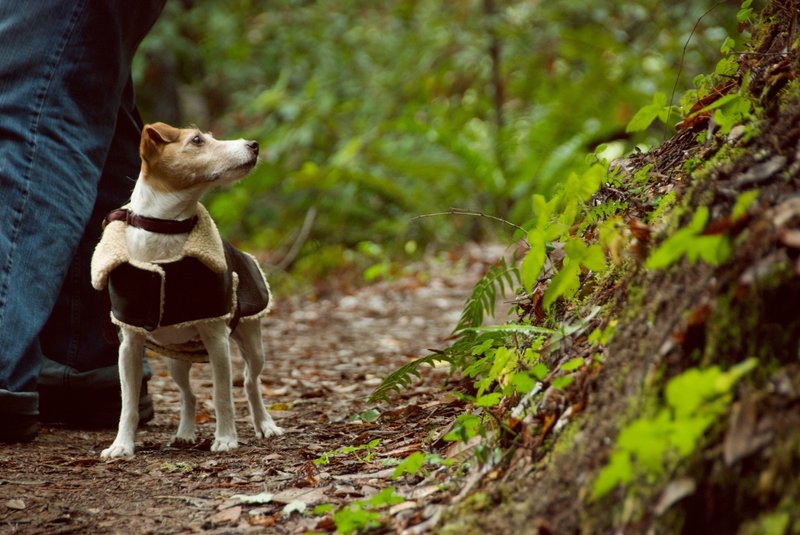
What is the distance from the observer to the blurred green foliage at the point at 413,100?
10391 millimetres

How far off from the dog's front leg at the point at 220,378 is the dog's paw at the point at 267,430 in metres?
0.20

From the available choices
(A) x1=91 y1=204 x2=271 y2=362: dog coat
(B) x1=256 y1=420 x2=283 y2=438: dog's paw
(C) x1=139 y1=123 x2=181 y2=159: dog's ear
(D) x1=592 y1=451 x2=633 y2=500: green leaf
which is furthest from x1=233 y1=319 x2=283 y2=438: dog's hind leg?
(D) x1=592 y1=451 x2=633 y2=500: green leaf

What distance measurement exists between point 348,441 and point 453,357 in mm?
526

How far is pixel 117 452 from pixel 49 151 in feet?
4.30

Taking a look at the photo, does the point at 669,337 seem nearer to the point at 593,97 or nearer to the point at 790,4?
the point at 790,4

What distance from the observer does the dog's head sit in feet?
11.1

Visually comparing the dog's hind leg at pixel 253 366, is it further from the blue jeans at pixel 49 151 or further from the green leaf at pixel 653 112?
the green leaf at pixel 653 112

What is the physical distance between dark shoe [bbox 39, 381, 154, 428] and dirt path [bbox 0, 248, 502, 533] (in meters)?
0.07

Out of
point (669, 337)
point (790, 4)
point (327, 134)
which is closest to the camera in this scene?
point (669, 337)

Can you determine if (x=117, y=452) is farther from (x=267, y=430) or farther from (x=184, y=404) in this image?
(x=267, y=430)

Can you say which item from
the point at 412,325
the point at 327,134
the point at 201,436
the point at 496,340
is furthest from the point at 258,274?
the point at 327,134

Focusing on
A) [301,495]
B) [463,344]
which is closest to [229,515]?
[301,495]

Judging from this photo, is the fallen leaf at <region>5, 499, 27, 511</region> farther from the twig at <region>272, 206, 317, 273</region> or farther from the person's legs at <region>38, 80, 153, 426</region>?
the twig at <region>272, 206, 317, 273</region>

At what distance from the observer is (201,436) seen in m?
3.76
